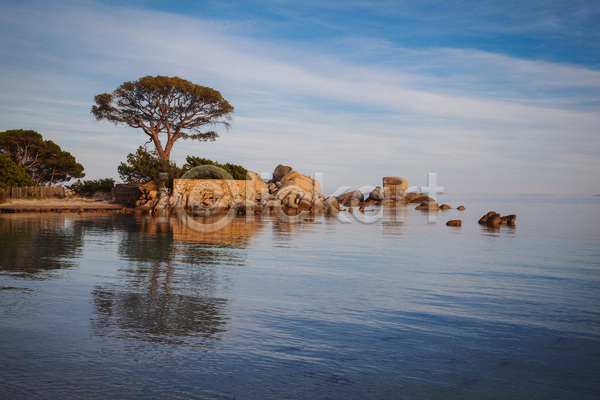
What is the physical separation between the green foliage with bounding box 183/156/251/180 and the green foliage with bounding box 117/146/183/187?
1.75 m

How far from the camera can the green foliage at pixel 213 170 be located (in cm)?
5378

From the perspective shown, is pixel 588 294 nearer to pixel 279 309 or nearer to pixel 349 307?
pixel 349 307

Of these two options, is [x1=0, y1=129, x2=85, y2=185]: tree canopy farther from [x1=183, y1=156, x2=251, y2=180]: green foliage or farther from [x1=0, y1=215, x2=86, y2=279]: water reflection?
[x1=0, y1=215, x2=86, y2=279]: water reflection

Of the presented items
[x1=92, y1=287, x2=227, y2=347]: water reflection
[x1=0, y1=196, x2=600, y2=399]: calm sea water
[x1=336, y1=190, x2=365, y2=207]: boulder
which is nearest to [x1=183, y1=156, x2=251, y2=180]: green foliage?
[x1=336, y1=190, x2=365, y2=207]: boulder

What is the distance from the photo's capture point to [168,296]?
32.1 feet

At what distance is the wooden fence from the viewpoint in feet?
160

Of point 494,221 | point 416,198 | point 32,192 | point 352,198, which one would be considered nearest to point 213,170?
point 32,192

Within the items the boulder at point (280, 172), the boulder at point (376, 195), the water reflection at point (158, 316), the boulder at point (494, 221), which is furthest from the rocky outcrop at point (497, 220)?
the boulder at point (376, 195)

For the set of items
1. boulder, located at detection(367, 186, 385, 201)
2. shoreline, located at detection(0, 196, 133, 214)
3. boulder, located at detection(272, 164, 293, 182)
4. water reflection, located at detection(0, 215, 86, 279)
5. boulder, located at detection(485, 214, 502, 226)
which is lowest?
water reflection, located at detection(0, 215, 86, 279)

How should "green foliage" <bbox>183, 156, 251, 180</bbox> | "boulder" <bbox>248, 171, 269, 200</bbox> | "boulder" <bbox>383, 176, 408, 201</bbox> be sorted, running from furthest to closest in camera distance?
"boulder" <bbox>383, 176, 408, 201</bbox> < "boulder" <bbox>248, 171, 269, 200</bbox> < "green foliage" <bbox>183, 156, 251, 180</bbox>

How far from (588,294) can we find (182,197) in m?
45.6

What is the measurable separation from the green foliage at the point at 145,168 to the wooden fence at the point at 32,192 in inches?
282

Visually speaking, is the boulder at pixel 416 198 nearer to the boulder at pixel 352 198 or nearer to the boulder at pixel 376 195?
the boulder at pixel 376 195

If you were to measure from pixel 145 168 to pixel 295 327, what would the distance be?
49.8 metres
